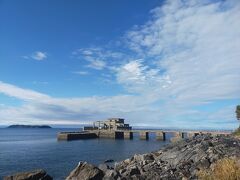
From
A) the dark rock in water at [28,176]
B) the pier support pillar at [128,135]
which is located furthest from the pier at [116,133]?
the dark rock in water at [28,176]

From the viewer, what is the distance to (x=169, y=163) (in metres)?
28.8

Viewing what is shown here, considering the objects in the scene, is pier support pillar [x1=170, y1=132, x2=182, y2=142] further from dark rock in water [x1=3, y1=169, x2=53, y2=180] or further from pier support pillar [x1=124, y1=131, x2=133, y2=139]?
dark rock in water [x1=3, y1=169, x2=53, y2=180]

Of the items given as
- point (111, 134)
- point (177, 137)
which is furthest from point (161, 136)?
point (111, 134)

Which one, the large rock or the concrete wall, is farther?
the concrete wall

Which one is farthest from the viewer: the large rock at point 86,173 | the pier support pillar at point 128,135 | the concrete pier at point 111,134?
the concrete pier at point 111,134

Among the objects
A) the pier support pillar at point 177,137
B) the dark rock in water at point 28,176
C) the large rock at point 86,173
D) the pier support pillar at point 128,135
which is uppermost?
the pier support pillar at point 128,135

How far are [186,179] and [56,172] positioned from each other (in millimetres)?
27666

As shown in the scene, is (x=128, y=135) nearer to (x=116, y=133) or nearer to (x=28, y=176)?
(x=116, y=133)

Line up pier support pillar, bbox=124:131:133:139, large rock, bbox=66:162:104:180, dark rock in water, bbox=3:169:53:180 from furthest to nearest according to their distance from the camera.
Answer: pier support pillar, bbox=124:131:133:139
dark rock in water, bbox=3:169:53:180
large rock, bbox=66:162:104:180

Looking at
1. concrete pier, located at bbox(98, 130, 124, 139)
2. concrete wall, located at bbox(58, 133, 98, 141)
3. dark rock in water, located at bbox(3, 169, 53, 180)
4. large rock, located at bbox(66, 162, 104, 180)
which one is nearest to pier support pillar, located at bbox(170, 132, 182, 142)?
concrete pier, located at bbox(98, 130, 124, 139)

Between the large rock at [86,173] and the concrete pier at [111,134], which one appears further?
the concrete pier at [111,134]

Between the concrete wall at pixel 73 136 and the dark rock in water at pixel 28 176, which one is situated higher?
the concrete wall at pixel 73 136

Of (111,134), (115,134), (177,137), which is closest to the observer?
(177,137)

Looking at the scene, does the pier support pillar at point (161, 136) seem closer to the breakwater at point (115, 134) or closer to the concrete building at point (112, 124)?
the breakwater at point (115, 134)
